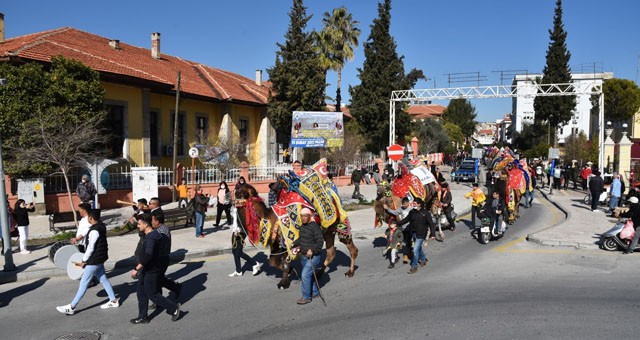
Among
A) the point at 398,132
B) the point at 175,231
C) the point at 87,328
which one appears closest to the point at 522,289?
the point at 87,328

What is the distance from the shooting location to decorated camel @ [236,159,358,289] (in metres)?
8.30

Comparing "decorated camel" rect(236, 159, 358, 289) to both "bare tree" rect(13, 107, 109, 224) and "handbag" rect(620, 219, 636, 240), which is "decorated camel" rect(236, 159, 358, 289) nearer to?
"handbag" rect(620, 219, 636, 240)

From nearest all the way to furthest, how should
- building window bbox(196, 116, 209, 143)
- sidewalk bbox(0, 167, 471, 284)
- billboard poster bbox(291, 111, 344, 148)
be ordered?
sidewalk bbox(0, 167, 471, 284), billboard poster bbox(291, 111, 344, 148), building window bbox(196, 116, 209, 143)

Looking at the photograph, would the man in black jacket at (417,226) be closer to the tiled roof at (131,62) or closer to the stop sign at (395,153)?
the stop sign at (395,153)

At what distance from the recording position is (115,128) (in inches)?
847

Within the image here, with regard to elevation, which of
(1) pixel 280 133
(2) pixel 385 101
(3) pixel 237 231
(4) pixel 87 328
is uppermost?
(2) pixel 385 101

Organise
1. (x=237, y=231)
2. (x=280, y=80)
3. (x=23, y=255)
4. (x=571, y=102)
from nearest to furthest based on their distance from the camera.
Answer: (x=237, y=231) < (x=23, y=255) < (x=280, y=80) < (x=571, y=102)

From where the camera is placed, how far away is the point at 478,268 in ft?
32.4

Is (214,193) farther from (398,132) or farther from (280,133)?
(398,132)

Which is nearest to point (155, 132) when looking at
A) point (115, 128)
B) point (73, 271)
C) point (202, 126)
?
point (202, 126)

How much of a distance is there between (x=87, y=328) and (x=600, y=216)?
16658 millimetres

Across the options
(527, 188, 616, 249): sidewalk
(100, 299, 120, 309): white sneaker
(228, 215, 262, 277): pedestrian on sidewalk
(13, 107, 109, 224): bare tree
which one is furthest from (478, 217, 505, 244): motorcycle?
(13, 107, 109, 224): bare tree

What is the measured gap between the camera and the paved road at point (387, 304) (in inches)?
256

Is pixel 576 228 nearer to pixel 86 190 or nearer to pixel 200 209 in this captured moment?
pixel 200 209
